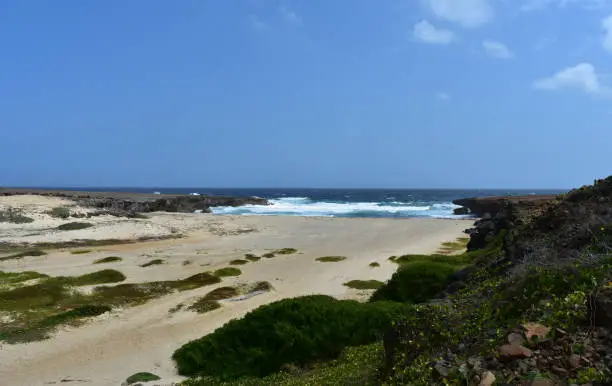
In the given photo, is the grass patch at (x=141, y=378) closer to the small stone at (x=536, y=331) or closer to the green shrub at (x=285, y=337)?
the green shrub at (x=285, y=337)

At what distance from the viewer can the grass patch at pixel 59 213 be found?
4931 cm

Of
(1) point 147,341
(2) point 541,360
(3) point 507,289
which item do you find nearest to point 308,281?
(1) point 147,341

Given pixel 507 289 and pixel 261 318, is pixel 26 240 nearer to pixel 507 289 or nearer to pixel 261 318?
pixel 261 318

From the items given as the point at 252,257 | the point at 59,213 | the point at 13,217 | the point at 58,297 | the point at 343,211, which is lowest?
the point at 58,297

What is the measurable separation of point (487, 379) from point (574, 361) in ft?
3.12

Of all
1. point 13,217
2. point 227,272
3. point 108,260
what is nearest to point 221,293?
point 227,272

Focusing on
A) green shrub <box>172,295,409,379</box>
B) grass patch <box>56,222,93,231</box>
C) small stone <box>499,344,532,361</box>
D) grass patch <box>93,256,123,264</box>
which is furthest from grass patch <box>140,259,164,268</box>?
small stone <box>499,344,532,361</box>

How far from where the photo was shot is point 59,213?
50219 millimetres

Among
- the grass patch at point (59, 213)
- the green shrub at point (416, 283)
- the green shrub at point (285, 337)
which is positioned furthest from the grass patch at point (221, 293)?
the grass patch at point (59, 213)

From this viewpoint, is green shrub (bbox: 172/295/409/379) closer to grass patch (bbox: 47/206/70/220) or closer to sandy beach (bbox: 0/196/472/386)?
sandy beach (bbox: 0/196/472/386)

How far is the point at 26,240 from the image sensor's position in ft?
121

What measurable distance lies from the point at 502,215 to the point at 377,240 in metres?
17.7

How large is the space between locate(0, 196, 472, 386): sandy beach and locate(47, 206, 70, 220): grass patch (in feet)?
3.81

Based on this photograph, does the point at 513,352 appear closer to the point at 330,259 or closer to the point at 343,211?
the point at 330,259
